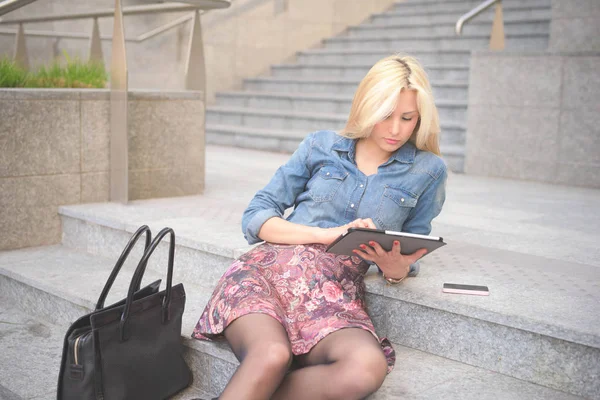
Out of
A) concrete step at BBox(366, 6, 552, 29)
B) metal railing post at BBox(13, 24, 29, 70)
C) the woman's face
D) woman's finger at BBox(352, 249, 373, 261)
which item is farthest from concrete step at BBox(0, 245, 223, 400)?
concrete step at BBox(366, 6, 552, 29)

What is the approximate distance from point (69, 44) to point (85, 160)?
458cm

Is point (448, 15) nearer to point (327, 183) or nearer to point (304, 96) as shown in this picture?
point (304, 96)

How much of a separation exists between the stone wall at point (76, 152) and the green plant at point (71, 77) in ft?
1.17

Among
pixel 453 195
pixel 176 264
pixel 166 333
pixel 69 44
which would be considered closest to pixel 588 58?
pixel 453 195

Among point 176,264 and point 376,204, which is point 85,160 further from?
point 376,204

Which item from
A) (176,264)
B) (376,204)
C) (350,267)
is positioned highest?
(376,204)

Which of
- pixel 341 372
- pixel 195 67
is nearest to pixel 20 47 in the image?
pixel 195 67

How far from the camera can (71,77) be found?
521cm

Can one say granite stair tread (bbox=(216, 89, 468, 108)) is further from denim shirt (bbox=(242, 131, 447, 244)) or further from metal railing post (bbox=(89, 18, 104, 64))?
denim shirt (bbox=(242, 131, 447, 244))

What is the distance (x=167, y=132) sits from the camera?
5.19 meters

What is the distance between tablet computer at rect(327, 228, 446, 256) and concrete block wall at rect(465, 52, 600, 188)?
4.21m

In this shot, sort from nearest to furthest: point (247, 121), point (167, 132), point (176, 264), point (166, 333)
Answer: point (166, 333) < point (176, 264) < point (167, 132) < point (247, 121)

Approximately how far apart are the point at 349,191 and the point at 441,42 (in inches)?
276

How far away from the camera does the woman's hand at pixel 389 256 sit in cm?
270
